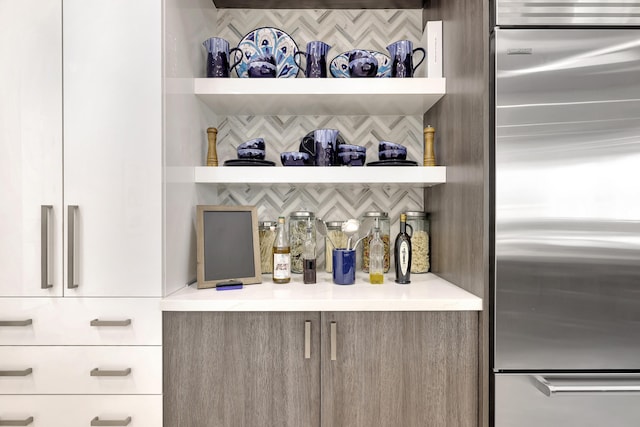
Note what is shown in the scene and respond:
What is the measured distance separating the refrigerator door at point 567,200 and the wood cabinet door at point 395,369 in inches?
6.3

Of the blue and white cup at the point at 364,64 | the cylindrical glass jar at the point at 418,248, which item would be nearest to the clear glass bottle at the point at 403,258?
the cylindrical glass jar at the point at 418,248

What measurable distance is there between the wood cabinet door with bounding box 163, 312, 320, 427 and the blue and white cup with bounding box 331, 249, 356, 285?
286mm

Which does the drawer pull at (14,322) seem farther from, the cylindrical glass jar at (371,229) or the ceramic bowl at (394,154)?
the ceramic bowl at (394,154)

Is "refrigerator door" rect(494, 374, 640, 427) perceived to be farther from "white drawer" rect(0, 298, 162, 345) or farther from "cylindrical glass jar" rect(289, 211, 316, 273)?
"white drawer" rect(0, 298, 162, 345)

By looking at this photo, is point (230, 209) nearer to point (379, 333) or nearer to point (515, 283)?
point (379, 333)

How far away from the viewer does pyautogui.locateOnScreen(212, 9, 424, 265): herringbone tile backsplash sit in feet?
6.39

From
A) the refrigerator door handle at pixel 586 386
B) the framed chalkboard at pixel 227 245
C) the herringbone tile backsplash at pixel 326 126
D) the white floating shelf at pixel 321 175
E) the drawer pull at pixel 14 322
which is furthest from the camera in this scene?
the herringbone tile backsplash at pixel 326 126

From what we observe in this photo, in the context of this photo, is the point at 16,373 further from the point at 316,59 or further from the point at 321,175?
the point at 316,59

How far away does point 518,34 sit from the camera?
1.24m

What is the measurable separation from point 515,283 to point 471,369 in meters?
0.33

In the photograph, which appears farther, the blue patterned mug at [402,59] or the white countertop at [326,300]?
the blue patterned mug at [402,59]

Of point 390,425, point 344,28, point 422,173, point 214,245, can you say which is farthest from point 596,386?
point 344,28

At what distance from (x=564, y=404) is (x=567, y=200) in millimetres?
657

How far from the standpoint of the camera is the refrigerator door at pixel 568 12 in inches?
48.8
